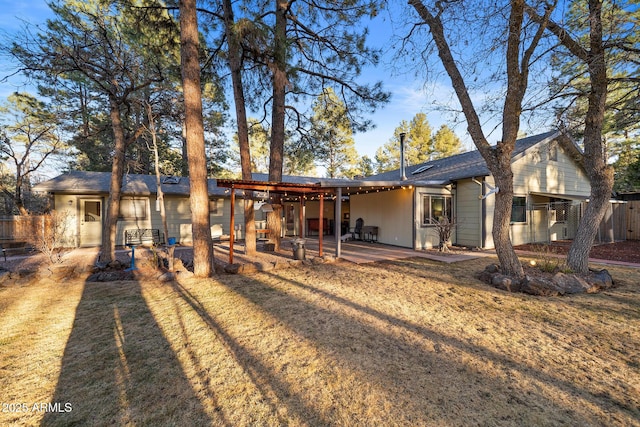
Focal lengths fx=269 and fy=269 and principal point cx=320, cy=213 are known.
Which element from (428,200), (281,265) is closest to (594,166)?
(428,200)

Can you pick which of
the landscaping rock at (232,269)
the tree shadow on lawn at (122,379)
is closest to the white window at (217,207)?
the landscaping rock at (232,269)

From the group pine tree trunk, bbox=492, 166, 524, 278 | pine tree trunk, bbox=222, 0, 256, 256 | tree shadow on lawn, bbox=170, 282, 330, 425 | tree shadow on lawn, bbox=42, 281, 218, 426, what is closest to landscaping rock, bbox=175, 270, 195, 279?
tree shadow on lawn, bbox=42, 281, 218, 426

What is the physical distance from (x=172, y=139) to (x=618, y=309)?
21.9 m

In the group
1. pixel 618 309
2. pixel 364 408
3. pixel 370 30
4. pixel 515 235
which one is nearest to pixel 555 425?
pixel 364 408

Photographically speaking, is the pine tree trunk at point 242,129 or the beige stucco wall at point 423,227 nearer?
the pine tree trunk at point 242,129

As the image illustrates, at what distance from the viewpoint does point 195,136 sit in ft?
19.6

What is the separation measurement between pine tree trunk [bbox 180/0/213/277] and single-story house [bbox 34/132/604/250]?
89.5 inches

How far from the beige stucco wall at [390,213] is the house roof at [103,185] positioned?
667 centimetres

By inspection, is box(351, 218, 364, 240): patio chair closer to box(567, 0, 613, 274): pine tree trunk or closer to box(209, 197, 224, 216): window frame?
box(209, 197, 224, 216): window frame

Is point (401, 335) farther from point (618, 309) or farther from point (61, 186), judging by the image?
point (61, 186)

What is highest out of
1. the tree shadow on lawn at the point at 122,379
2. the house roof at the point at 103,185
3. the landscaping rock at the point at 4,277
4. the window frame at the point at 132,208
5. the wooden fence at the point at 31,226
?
the house roof at the point at 103,185

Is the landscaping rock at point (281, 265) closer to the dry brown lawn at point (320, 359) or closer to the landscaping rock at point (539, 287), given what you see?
the dry brown lawn at point (320, 359)

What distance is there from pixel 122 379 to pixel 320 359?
5.87 ft

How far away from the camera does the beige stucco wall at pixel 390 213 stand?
1030 centimetres
